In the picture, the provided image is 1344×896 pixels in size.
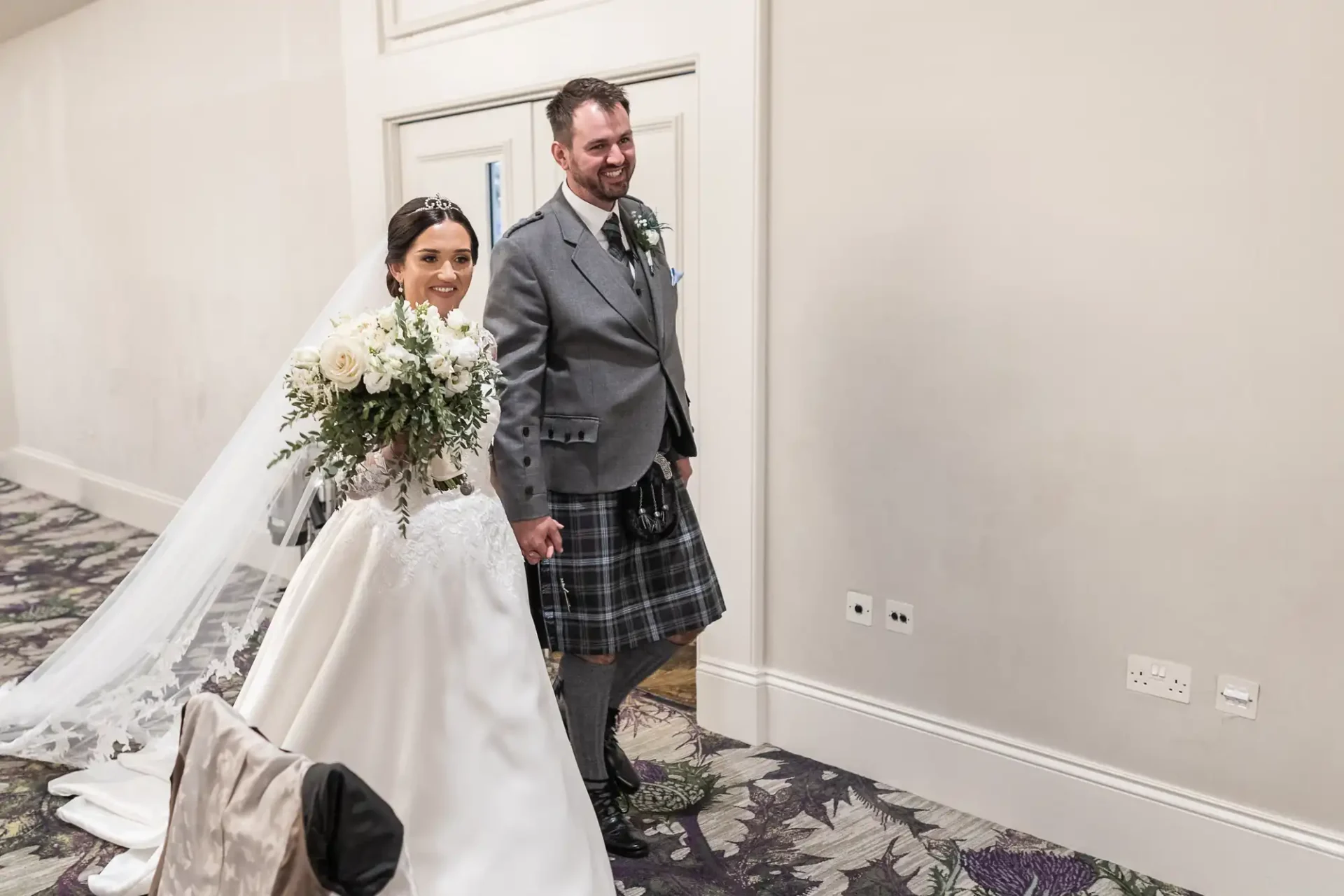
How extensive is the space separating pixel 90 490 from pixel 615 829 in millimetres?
5227

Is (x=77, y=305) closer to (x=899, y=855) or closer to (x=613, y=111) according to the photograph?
(x=613, y=111)

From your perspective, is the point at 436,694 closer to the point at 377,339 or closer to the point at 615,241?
the point at 377,339

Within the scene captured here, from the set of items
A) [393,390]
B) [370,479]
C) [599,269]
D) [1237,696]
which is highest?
[599,269]

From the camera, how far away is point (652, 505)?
104 inches

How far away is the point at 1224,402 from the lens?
2.37 m

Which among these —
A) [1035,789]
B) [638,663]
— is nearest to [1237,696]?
[1035,789]

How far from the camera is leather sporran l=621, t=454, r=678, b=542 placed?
104 inches

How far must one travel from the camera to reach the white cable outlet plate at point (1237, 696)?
7.83 ft

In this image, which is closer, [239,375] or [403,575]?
[403,575]

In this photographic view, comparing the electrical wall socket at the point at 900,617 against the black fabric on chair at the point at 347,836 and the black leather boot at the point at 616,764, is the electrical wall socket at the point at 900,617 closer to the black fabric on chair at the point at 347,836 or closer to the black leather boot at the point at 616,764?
the black leather boot at the point at 616,764

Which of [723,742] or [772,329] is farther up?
[772,329]

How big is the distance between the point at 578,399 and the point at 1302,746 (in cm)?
170

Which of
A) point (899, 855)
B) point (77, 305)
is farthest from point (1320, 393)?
point (77, 305)

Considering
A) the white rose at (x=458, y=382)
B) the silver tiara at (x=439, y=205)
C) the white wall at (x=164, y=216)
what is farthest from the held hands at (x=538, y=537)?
the white wall at (x=164, y=216)
